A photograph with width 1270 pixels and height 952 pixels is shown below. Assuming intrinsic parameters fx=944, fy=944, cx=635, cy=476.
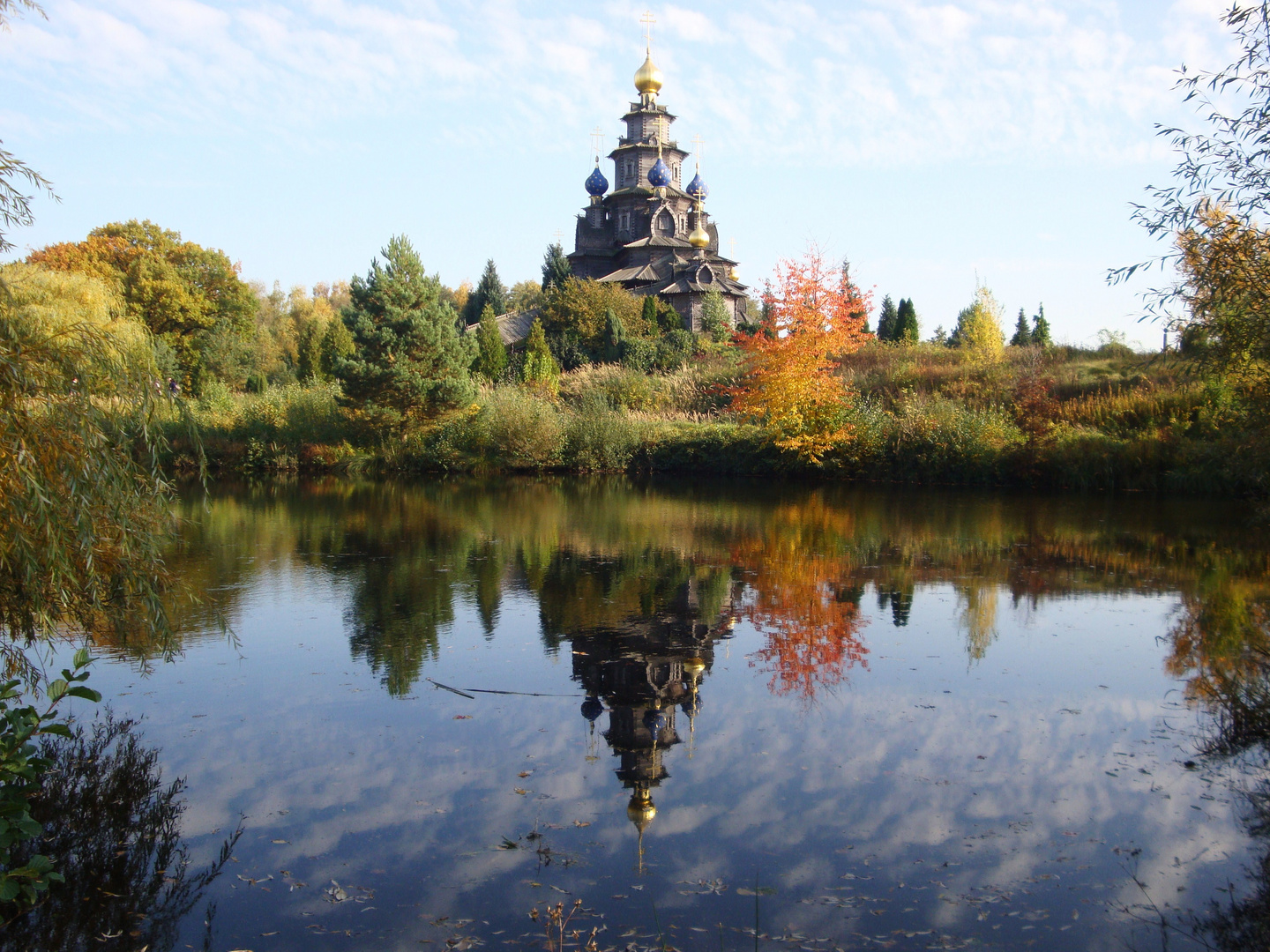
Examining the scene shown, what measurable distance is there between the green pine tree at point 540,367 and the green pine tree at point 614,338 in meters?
4.26

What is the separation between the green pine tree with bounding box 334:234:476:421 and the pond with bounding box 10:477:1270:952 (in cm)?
1766

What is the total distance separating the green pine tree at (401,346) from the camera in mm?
28562

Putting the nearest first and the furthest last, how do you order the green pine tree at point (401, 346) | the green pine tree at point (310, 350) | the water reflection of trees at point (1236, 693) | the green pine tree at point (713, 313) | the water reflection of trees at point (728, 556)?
the water reflection of trees at point (1236, 693) < the water reflection of trees at point (728, 556) < the green pine tree at point (401, 346) < the green pine tree at point (310, 350) < the green pine tree at point (713, 313)

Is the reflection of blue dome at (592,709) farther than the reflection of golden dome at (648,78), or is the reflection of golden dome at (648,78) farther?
the reflection of golden dome at (648,78)

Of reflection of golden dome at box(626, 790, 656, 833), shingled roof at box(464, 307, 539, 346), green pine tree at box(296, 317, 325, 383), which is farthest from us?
shingled roof at box(464, 307, 539, 346)

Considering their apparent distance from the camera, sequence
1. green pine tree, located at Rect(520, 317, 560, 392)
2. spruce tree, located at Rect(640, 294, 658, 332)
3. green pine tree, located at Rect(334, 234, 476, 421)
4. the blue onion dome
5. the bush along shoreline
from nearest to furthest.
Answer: the blue onion dome
the bush along shoreline
green pine tree, located at Rect(334, 234, 476, 421)
green pine tree, located at Rect(520, 317, 560, 392)
spruce tree, located at Rect(640, 294, 658, 332)

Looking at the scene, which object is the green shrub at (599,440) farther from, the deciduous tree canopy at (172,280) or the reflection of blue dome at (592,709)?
the deciduous tree canopy at (172,280)

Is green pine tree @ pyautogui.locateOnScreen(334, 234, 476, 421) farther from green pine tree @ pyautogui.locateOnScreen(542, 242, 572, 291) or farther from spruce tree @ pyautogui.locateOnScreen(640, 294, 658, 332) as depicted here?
green pine tree @ pyautogui.locateOnScreen(542, 242, 572, 291)

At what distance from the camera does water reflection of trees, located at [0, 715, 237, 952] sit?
3764 mm

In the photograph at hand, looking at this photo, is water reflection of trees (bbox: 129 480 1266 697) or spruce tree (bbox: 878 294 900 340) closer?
water reflection of trees (bbox: 129 480 1266 697)

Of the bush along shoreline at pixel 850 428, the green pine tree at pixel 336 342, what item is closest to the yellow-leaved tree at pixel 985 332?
the bush along shoreline at pixel 850 428

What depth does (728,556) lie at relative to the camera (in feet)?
42.4

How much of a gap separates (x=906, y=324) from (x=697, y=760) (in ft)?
134

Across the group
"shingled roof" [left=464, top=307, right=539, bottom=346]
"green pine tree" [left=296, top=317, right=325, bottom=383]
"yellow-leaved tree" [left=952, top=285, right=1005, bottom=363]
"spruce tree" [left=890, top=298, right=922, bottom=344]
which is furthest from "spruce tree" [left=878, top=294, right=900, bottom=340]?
"green pine tree" [left=296, top=317, right=325, bottom=383]
